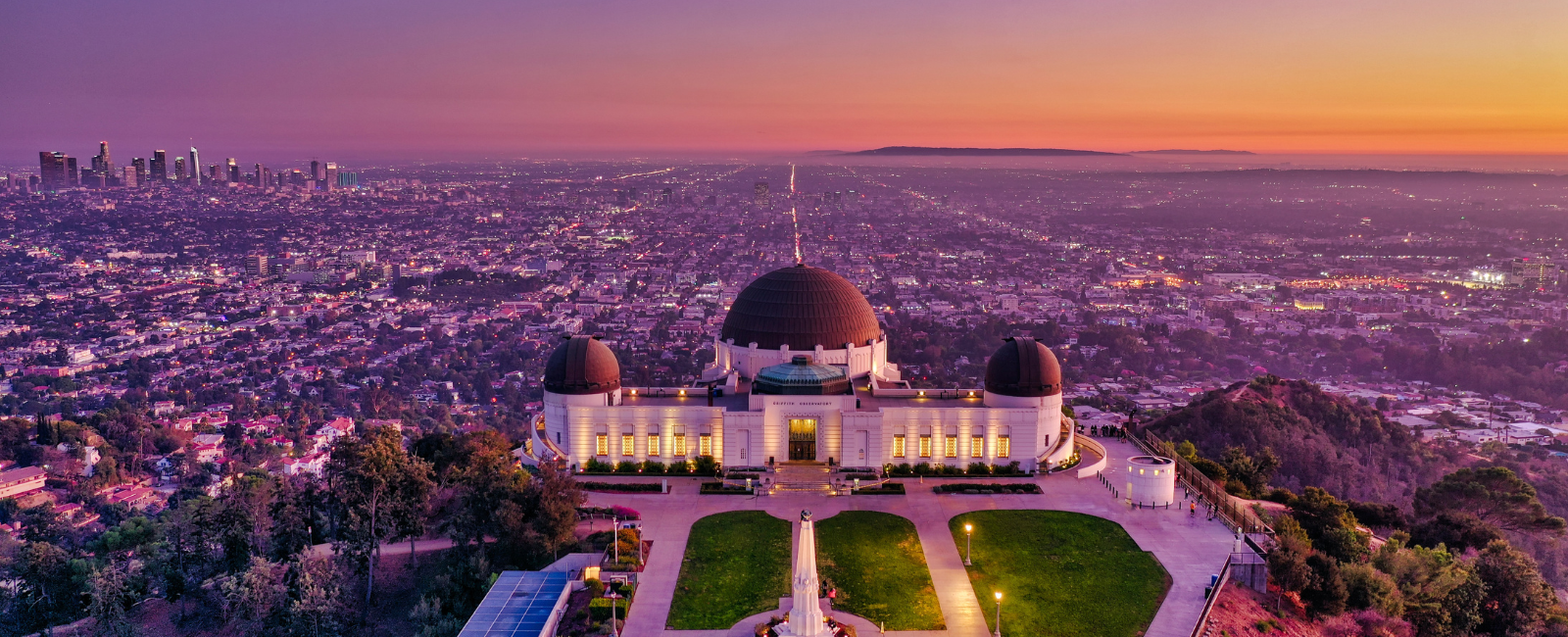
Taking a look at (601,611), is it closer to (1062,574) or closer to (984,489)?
(1062,574)

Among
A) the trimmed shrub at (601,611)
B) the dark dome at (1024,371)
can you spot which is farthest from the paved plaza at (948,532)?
the dark dome at (1024,371)

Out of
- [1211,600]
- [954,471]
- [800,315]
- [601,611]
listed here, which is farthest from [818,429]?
[1211,600]

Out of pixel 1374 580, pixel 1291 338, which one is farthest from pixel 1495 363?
pixel 1374 580

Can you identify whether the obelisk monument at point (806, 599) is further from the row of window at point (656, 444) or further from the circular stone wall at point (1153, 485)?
the circular stone wall at point (1153, 485)

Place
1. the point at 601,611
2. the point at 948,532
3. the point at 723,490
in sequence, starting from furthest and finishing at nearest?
the point at 723,490
the point at 948,532
the point at 601,611

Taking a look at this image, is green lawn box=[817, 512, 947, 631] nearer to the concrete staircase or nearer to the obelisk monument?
the obelisk monument

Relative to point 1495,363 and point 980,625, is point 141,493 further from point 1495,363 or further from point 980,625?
point 1495,363

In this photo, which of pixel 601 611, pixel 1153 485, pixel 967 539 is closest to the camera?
pixel 601 611
